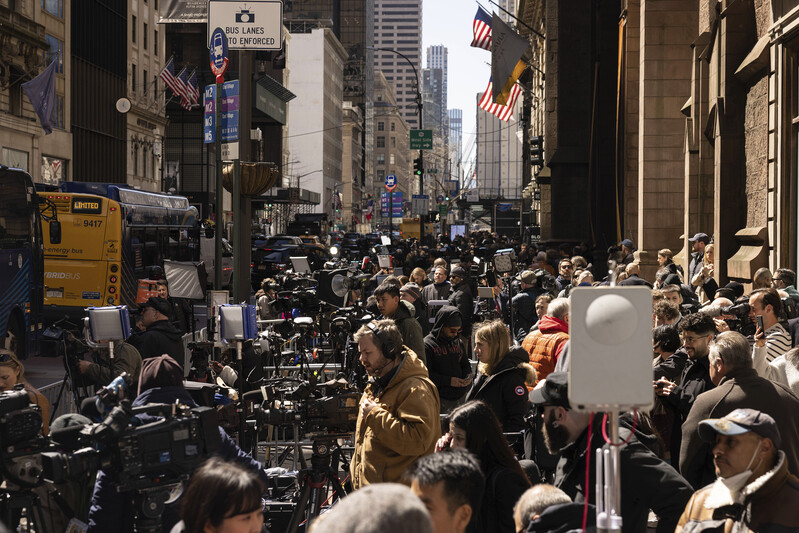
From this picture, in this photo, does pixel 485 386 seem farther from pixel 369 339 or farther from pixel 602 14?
pixel 602 14

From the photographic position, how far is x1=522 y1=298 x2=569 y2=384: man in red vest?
29.2 ft

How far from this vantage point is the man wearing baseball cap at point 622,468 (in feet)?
15.4

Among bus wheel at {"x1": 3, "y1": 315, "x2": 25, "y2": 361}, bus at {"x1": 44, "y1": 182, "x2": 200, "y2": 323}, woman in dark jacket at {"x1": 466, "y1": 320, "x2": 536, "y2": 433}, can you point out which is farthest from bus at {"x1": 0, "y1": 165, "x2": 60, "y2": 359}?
woman in dark jacket at {"x1": 466, "y1": 320, "x2": 536, "y2": 433}

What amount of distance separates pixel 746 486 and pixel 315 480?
10.5 feet

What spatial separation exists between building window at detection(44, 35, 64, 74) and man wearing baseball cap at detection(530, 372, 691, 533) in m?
44.2

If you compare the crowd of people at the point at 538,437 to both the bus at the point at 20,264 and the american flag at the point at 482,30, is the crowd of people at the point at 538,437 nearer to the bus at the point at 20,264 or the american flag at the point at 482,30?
the bus at the point at 20,264

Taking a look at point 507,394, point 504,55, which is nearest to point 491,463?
point 507,394

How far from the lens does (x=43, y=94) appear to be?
124ft

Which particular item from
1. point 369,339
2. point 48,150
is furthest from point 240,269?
point 48,150

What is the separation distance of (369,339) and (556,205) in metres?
34.9

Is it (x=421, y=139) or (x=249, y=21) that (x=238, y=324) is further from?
(x=421, y=139)

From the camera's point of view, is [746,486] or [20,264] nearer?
[746,486]

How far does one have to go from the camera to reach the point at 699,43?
1889cm

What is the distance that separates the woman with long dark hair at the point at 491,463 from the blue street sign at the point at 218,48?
1139 centimetres
